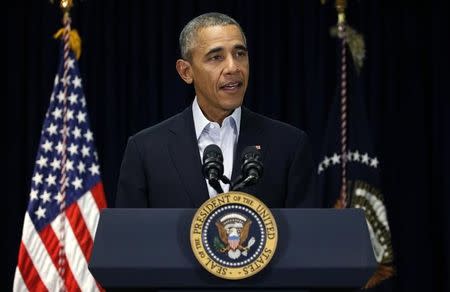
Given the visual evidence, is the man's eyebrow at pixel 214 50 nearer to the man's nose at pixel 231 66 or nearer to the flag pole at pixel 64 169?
the man's nose at pixel 231 66

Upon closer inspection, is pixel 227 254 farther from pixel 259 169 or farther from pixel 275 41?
pixel 275 41

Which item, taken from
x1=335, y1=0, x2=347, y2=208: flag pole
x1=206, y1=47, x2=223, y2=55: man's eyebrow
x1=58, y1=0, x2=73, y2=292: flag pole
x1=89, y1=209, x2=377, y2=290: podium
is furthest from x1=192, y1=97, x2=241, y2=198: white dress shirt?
x1=335, y1=0, x2=347, y2=208: flag pole

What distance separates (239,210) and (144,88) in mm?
3969

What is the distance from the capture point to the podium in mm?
1923

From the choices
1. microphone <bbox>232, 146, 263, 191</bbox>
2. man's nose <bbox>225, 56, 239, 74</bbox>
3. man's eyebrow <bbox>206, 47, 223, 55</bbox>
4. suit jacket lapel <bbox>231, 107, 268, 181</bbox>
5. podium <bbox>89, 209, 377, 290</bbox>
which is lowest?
podium <bbox>89, 209, 377, 290</bbox>

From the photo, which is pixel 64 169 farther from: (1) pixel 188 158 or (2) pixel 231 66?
(2) pixel 231 66

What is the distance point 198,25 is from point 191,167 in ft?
1.51

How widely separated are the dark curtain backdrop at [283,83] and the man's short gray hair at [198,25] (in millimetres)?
3178

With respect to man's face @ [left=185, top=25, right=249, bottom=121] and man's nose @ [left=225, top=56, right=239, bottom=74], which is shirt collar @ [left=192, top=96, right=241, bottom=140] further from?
man's nose @ [left=225, top=56, right=239, bottom=74]

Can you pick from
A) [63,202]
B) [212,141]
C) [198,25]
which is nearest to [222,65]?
[198,25]

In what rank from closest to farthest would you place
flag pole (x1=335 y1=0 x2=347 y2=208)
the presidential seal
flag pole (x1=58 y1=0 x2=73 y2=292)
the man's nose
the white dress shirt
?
the presidential seal < the man's nose < the white dress shirt < flag pole (x1=58 y1=0 x2=73 y2=292) < flag pole (x1=335 y1=0 x2=347 y2=208)

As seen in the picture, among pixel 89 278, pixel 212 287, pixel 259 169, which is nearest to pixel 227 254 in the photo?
pixel 212 287

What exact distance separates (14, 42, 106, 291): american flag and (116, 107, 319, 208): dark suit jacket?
2.36 metres

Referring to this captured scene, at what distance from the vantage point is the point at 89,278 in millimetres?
4789
